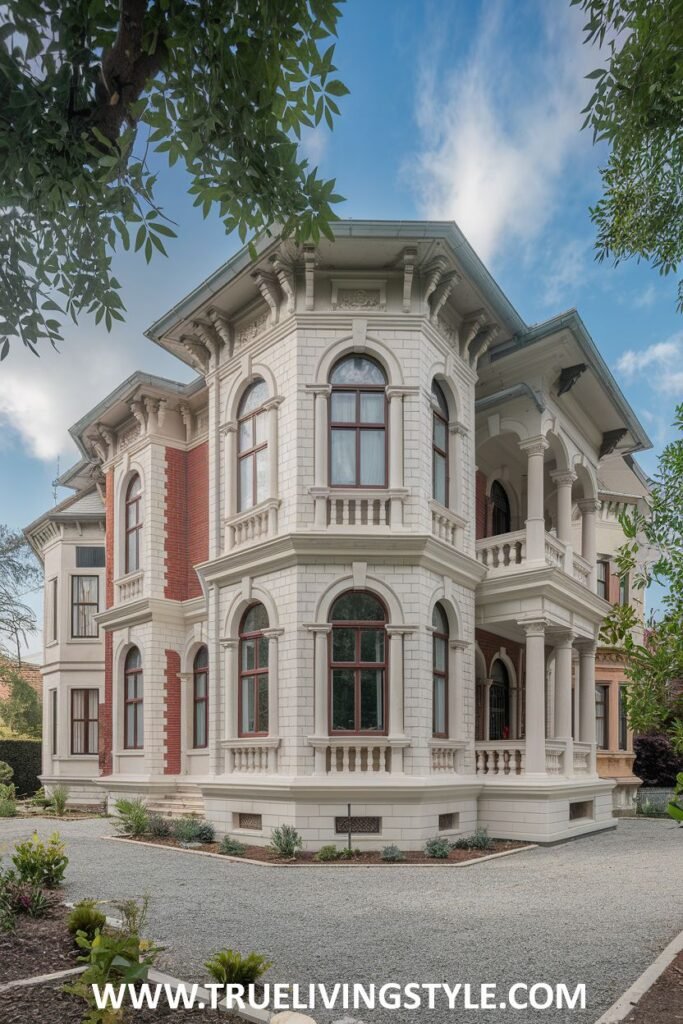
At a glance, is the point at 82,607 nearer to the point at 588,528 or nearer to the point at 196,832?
the point at 196,832

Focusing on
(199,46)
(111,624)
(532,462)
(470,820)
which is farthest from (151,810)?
(199,46)

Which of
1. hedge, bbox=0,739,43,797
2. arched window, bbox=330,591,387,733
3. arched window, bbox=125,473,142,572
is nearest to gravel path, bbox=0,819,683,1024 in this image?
arched window, bbox=330,591,387,733

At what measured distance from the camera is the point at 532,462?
17.2 meters

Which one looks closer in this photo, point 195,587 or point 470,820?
point 470,820

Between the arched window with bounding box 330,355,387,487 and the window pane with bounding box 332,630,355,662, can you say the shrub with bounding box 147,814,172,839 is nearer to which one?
the window pane with bounding box 332,630,355,662

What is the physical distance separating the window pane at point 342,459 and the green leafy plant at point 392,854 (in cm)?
554

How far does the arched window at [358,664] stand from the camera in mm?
14117

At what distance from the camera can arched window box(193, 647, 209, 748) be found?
18.9 meters

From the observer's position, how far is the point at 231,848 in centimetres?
1380

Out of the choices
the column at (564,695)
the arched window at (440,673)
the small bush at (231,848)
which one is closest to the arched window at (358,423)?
the arched window at (440,673)

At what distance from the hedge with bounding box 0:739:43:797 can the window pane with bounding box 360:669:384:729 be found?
18349 millimetres

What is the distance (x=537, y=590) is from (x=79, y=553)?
562 inches

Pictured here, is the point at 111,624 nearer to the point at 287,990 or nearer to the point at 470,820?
the point at 470,820

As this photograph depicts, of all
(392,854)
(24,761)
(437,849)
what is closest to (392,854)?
(392,854)
